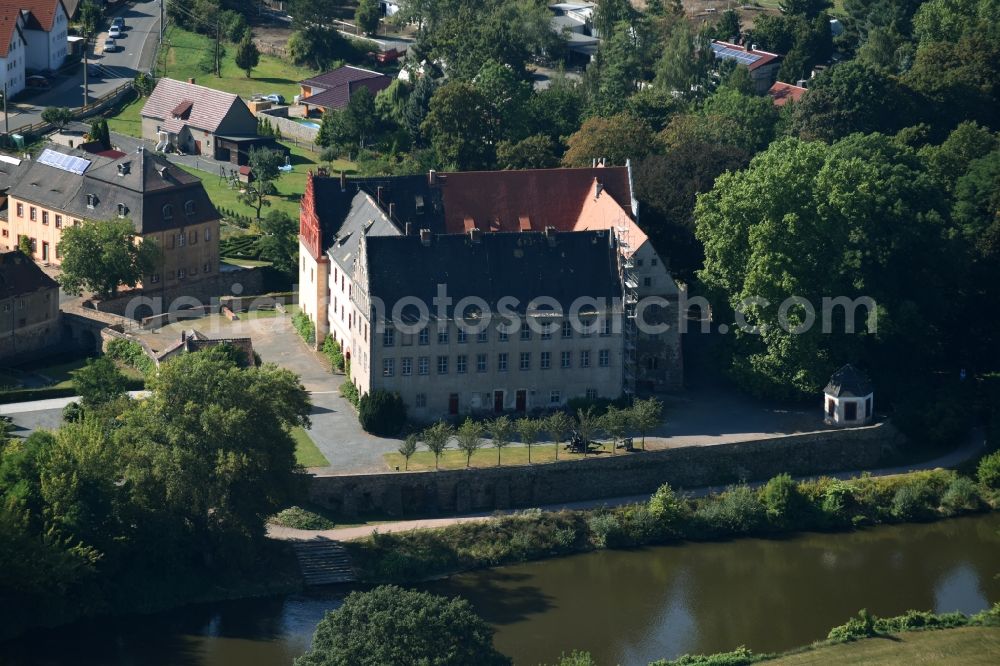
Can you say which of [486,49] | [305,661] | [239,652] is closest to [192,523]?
[239,652]

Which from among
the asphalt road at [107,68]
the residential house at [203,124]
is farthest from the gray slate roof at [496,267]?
the asphalt road at [107,68]

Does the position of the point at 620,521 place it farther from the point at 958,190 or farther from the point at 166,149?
the point at 166,149

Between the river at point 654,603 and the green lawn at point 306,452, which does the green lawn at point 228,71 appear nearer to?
the green lawn at point 306,452

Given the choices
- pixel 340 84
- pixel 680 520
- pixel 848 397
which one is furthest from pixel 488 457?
pixel 340 84

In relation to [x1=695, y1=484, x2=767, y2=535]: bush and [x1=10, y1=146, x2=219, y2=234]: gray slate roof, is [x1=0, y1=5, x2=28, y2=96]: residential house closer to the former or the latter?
[x1=10, y1=146, x2=219, y2=234]: gray slate roof

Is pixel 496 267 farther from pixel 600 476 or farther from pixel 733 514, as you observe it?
pixel 733 514
